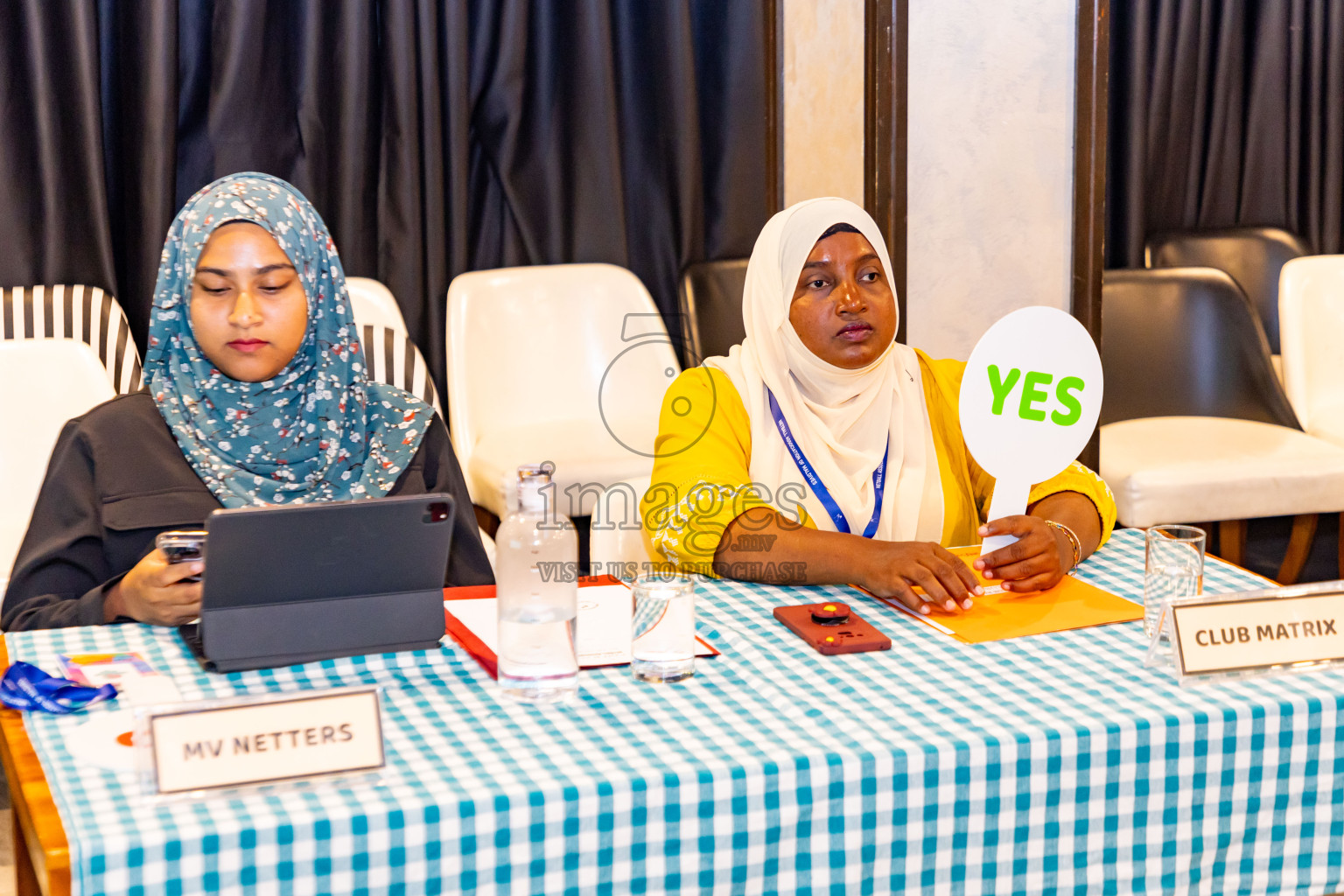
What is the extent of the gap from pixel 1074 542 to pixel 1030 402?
0.21 m

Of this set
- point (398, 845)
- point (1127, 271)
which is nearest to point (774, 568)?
point (398, 845)

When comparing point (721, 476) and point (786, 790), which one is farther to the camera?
point (721, 476)

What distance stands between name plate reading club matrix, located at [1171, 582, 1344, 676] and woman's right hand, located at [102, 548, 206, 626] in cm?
101

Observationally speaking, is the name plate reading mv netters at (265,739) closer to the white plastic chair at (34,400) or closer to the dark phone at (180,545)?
the dark phone at (180,545)

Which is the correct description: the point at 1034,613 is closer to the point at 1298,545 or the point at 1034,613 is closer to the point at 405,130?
the point at 1298,545

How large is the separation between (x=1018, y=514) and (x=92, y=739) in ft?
3.57

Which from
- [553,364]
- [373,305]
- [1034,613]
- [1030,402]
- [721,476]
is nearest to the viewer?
[1034,613]

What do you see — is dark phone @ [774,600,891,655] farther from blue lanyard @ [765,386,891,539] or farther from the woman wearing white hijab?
blue lanyard @ [765,386,891,539]

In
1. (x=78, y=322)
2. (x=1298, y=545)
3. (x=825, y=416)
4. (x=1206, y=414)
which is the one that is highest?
(x=78, y=322)

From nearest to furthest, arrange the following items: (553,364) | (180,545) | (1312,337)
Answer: (180,545) < (553,364) < (1312,337)

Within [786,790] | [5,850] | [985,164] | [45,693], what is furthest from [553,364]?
[786,790]

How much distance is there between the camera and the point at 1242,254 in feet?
13.0

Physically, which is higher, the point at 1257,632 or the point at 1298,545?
the point at 1257,632

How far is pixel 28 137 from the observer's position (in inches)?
115
